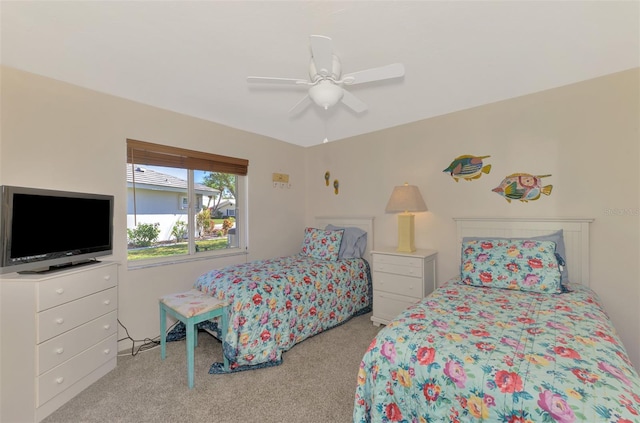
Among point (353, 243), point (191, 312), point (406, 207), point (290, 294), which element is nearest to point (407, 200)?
point (406, 207)

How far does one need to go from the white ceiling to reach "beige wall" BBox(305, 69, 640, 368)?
216mm

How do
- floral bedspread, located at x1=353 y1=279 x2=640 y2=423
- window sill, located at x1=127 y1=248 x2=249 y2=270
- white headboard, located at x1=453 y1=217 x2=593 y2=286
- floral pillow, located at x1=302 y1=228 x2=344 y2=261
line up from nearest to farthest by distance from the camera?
floral bedspread, located at x1=353 y1=279 x2=640 y2=423
white headboard, located at x1=453 y1=217 x2=593 y2=286
window sill, located at x1=127 y1=248 x2=249 y2=270
floral pillow, located at x1=302 y1=228 x2=344 y2=261

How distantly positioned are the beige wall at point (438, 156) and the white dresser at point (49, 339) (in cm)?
41

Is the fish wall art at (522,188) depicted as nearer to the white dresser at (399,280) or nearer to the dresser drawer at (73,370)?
the white dresser at (399,280)

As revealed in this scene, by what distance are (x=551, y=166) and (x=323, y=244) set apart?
2.39m

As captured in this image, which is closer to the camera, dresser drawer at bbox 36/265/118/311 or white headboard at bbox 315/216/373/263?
dresser drawer at bbox 36/265/118/311

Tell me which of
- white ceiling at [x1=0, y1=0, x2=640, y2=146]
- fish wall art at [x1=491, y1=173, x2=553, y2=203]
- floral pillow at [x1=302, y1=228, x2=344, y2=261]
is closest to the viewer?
white ceiling at [x1=0, y1=0, x2=640, y2=146]

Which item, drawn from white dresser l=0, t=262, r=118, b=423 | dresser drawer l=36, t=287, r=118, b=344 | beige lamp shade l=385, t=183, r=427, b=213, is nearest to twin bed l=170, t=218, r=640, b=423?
beige lamp shade l=385, t=183, r=427, b=213

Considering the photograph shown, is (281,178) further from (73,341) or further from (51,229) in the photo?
(73,341)

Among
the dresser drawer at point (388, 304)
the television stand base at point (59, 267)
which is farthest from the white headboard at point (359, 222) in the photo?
the television stand base at point (59, 267)

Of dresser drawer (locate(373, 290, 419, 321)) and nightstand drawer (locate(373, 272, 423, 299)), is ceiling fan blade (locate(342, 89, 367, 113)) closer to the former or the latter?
nightstand drawer (locate(373, 272, 423, 299))

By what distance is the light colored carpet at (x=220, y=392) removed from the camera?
1.68 m

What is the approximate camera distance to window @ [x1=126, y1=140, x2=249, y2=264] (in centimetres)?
267

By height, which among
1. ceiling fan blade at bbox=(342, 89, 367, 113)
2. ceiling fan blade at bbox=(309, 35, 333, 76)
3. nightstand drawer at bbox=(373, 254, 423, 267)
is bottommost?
nightstand drawer at bbox=(373, 254, 423, 267)
